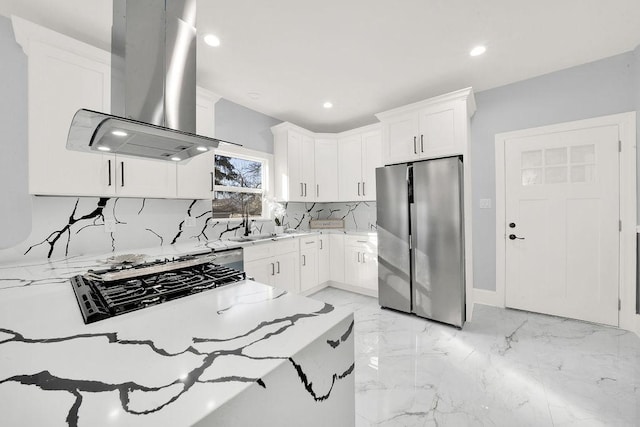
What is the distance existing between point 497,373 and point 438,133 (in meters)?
2.30

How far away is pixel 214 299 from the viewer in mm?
988

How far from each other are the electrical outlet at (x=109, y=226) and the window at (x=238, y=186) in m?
1.00

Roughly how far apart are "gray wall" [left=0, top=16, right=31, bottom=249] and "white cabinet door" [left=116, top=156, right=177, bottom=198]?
2.03 ft

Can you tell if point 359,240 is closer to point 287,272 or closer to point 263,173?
point 287,272

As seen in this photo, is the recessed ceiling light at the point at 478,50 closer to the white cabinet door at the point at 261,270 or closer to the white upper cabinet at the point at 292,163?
the white upper cabinet at the point at 292,163

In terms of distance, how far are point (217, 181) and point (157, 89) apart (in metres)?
1.91

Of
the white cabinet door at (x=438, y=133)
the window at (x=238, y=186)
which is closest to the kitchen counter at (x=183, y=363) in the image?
the window at (x=238, y=186)

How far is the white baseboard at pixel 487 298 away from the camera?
313 centimetres

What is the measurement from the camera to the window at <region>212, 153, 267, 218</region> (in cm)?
325

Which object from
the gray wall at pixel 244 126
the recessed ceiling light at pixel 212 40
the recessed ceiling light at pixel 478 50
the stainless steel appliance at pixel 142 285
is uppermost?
the recessed ceiling light at pixel 478 50

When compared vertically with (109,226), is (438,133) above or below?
above

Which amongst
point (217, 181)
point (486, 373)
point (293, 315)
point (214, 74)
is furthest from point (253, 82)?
point (486, 373)

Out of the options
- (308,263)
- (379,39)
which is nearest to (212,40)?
(379,39)

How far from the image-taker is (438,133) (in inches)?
113
